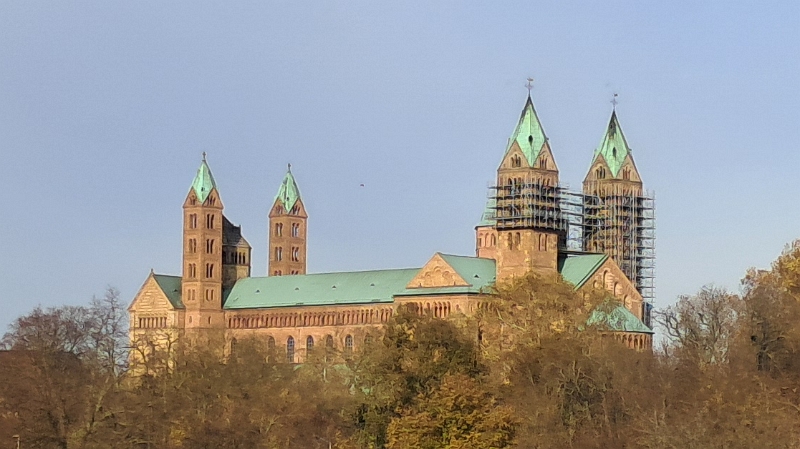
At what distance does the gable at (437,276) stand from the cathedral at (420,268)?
83mm

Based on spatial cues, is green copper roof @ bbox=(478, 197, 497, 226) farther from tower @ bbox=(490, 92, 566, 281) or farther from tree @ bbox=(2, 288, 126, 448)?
tree @ bbox=(2, 288, 126, 448)

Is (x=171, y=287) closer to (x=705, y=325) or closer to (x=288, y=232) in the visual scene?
(x=288, y=232)

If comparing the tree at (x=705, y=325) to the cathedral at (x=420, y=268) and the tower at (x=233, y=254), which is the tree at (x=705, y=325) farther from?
the tower at (x=233, y=254)

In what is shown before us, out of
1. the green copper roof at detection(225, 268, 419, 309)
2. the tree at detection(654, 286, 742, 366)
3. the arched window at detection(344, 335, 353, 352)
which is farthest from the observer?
the green copper roof at detection(225, 268, 419, 309)

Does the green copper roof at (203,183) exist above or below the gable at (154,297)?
above

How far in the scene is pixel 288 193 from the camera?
15688 cm

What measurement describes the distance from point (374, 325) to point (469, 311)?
538 inches

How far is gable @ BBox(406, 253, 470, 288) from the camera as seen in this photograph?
394ft

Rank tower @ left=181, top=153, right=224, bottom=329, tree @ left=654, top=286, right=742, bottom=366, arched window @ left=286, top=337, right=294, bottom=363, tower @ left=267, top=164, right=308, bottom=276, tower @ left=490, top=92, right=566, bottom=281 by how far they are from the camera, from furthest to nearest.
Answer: tower @ left=267, top=164, right=308, bottom=276 < tower @ left=181, top=153, right=224, bottom=329 < arched window @ left=286, top=337, right=294, bottom=363 < tower @ left=490, top=92, right=566, bottom=281 < tree @ left=654, top=286, right=742, bottom=366

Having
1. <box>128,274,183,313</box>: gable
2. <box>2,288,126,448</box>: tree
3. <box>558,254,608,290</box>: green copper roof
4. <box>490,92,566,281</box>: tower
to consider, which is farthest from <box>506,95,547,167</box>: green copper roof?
<box>2,288,126,448</box>: tree

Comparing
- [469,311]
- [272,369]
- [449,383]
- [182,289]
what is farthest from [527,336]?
[182,289]

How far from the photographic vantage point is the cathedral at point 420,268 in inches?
4722

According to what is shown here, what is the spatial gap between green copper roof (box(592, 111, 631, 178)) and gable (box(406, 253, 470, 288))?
55.1 feet

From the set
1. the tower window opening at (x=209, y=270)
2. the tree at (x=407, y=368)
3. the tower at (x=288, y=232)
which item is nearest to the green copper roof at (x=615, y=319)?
the tree at (x=407, y=368)
